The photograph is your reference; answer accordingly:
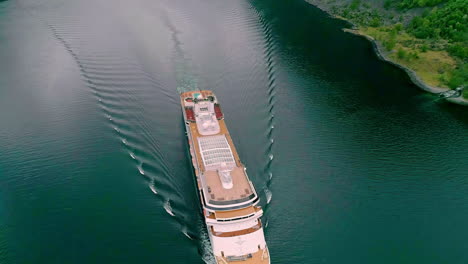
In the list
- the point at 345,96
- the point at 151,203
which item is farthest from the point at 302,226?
the point at 345,96

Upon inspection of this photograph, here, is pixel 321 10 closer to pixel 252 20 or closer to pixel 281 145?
pixel 252 20

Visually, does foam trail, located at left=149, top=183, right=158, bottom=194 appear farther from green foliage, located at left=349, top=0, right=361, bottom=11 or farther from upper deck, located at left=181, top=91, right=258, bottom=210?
green foliage, located at left=349, top=0, right=361, bottom=11

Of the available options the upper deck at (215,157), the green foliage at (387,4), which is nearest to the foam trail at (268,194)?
the upper deck at (215,157)

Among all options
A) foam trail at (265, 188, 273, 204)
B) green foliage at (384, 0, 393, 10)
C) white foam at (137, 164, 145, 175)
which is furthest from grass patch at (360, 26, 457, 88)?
white foam at (137, 164, 145, 175)

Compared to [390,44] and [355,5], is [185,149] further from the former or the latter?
[355,5]

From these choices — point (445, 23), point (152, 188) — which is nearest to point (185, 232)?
point (152, 188)
